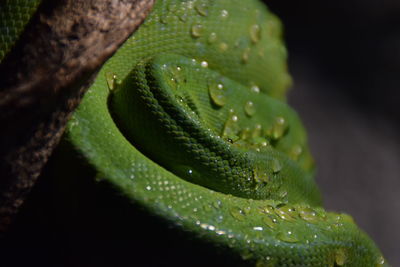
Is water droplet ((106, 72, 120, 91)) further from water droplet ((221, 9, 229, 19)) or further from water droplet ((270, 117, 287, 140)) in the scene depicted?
water droplet ((270, 117, 287, 140))

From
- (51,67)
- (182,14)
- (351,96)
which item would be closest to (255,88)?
(182,14)

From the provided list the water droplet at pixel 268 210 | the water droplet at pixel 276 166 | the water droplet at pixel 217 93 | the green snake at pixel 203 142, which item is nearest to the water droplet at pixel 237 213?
the green snake at pixel 203 142

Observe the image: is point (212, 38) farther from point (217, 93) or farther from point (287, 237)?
point (287, 237)

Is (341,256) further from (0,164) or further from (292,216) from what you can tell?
(0,164)

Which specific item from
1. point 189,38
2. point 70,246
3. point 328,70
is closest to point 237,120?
point 189,38

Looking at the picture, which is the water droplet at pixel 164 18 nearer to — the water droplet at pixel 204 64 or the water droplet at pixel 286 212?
the water droplet at pixel 204 64
